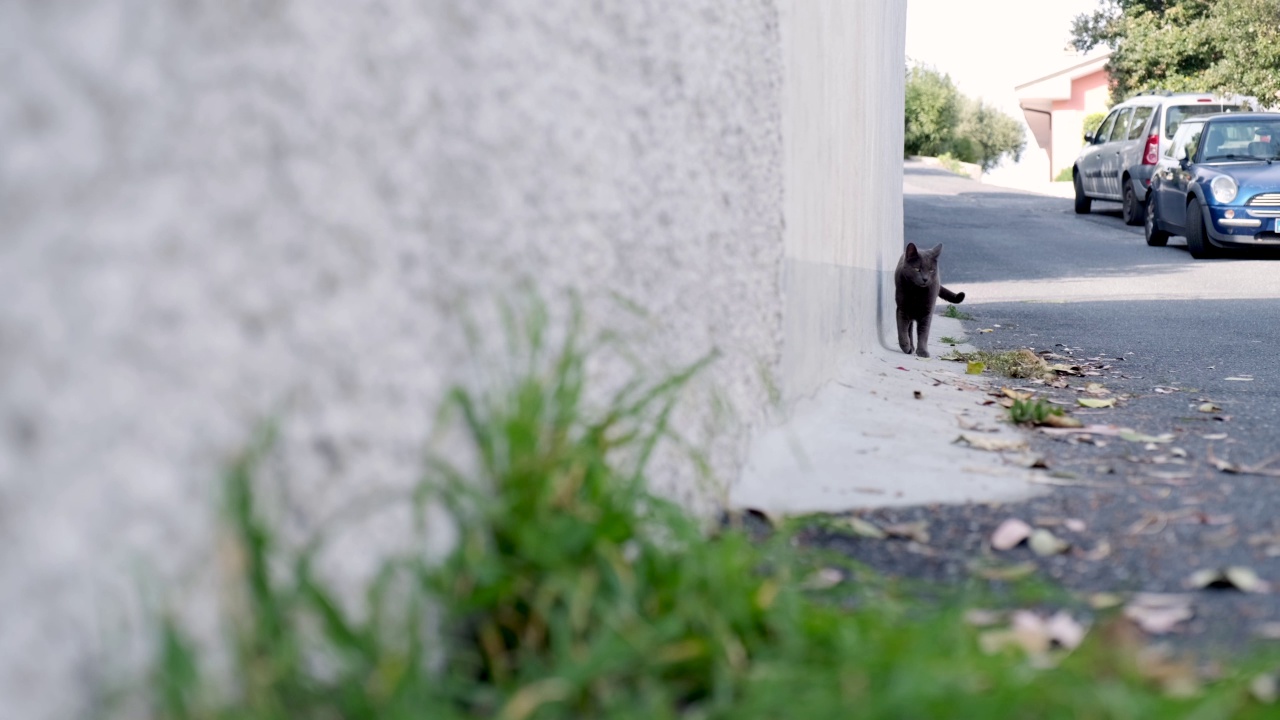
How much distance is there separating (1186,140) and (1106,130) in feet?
16.2

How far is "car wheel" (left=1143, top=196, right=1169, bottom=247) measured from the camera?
50.0ft

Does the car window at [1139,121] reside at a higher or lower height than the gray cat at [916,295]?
higher

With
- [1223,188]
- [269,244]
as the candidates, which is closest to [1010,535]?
[269,244]

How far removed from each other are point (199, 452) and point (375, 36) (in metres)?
0.65

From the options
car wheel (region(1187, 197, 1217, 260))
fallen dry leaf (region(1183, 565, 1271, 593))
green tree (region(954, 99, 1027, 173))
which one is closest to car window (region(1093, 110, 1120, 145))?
car wheel (region(1187, 197, 1217, 260))

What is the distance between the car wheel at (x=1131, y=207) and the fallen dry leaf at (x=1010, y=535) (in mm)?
16178

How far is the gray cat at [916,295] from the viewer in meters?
6.63

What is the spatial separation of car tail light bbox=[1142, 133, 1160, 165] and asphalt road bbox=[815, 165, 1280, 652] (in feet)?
13.2

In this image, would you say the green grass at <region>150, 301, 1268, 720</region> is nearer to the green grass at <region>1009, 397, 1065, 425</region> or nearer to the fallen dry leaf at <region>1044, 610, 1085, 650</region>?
the fallen dry leaf at <region>1044, 610, 1085, 650</region>

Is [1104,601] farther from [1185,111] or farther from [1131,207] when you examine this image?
[1131,207]

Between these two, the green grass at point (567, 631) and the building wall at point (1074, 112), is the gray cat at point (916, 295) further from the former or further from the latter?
the building wall at point (1074, 112)

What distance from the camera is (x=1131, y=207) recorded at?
59.2 feet

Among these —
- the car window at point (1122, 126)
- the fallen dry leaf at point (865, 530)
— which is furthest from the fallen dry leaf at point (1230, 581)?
the car window at point (1122, 126)

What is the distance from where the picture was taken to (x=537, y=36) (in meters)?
2.21
